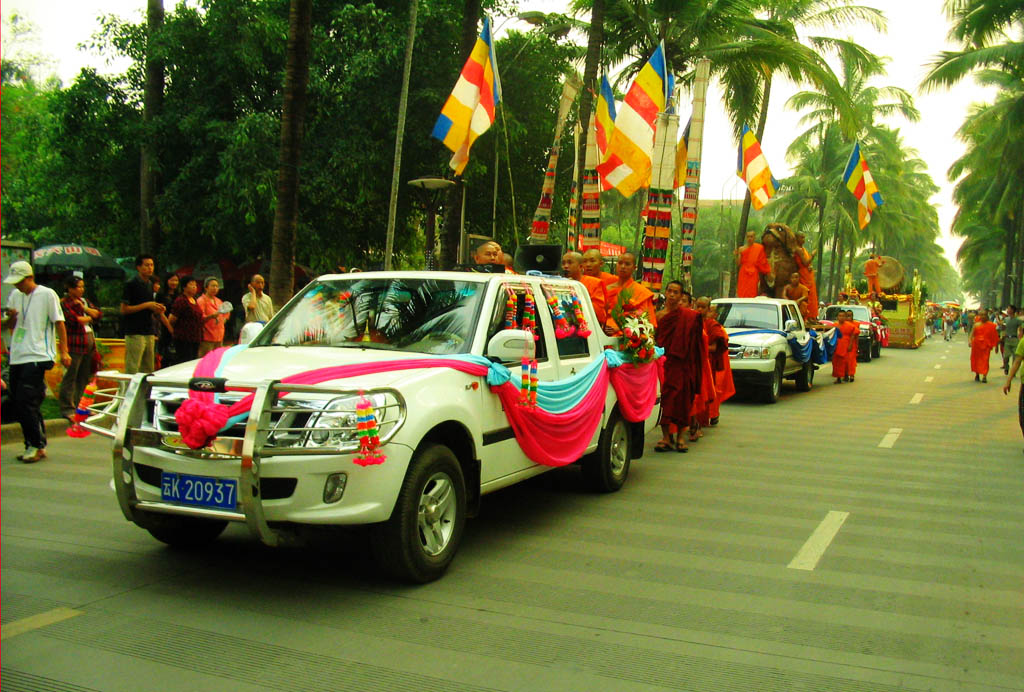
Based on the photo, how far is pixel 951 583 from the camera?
18.1 ft

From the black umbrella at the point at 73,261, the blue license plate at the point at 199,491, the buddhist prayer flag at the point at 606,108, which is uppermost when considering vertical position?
the buddhist prayer flag at the point at 606,108

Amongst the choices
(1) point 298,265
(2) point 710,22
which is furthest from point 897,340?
(1) point 298,265

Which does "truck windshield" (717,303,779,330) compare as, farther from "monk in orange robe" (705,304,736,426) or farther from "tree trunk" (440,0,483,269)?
"tree trunk" (440,0,483,269)

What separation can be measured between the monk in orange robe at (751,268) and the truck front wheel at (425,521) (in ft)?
51.6

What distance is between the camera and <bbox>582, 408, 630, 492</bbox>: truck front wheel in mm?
7785

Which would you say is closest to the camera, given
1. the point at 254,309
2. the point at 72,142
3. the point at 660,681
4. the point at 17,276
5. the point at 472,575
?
the point at 660,681

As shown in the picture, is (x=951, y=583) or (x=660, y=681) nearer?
(x=660, y=681)

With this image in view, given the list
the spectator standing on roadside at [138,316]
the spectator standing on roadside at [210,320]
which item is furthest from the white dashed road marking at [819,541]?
the spectator standing on roadside at [210,320]

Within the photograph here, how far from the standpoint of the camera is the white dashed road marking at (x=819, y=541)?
5.87 m

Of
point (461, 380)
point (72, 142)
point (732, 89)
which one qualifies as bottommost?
point (461, 380)

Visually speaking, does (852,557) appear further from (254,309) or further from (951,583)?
(254,309)

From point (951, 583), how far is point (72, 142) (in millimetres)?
22034

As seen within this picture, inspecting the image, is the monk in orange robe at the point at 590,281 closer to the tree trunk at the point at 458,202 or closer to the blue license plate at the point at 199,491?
the blue license plate at the point at 199,491

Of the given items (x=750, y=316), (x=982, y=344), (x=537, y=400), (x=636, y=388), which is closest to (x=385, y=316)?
(x=537, y=400)
